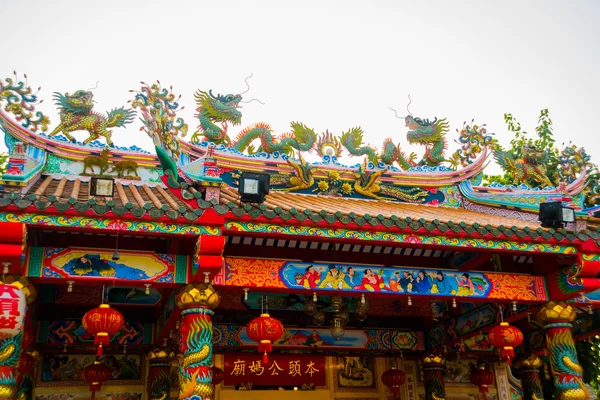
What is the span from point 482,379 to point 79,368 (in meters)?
7.04

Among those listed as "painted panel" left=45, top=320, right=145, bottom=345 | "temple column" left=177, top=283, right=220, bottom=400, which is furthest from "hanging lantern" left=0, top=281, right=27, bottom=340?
"painted panel" left=45, top=320, right=145, bottom=345

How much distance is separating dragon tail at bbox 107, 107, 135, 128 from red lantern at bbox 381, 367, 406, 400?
20.8ft

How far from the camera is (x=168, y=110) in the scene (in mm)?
10383

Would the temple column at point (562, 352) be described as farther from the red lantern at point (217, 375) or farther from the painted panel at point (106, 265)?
the painted panel at point (106, 265)

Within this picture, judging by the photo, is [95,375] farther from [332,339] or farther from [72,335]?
[332,339]

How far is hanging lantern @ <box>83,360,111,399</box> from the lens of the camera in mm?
9594

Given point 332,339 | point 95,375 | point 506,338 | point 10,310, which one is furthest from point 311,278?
point 95,375

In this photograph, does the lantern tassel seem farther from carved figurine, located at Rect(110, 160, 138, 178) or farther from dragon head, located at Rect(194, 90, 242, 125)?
dragon head, located at Rect(194, 90, 242, 125)

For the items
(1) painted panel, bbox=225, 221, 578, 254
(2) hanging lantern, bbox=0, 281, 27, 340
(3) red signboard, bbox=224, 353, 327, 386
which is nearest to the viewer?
(2) hanging lantern, bbox=0, 281, 27, 340

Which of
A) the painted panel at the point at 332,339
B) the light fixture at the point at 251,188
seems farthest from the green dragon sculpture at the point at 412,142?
the light fixture at the point at 251,188

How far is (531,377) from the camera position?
11.7 m

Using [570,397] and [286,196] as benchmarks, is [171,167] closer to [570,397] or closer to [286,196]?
[286,196]

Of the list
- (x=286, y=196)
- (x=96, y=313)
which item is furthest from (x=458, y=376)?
(x=96, y=313)

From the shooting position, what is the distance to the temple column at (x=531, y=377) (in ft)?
38.2
